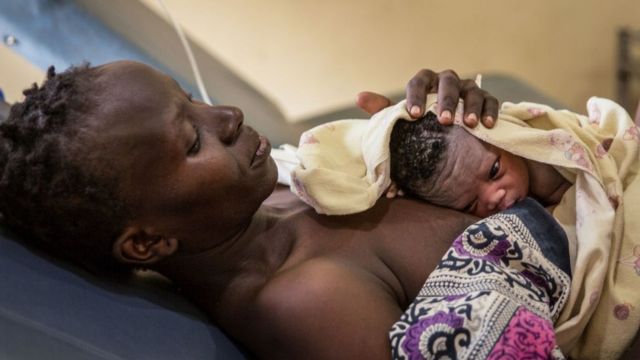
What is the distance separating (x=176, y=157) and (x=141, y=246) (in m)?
0.12

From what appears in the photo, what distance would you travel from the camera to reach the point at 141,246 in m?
0.97

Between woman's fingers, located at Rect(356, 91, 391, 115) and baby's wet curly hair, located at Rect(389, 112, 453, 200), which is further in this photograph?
woman's fingers, located at Rect(356, 91, 391, 115)

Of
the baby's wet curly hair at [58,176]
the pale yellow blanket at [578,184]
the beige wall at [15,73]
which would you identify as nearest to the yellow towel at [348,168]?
the pale yellow blanket at [578,184]

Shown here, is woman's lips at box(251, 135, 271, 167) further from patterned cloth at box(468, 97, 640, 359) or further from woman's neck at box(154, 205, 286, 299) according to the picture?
patterned cloth at box(468, 97, 640, 359)

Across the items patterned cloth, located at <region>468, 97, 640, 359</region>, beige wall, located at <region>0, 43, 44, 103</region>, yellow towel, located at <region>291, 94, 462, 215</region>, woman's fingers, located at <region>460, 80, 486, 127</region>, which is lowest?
patterned cloth, located at <region>468, 97, 640, 359</region>

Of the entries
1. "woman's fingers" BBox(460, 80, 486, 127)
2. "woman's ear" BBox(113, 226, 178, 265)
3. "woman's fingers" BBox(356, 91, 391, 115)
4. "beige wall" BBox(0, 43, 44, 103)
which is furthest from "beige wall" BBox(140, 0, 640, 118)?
"woman's ear" BBox(113, 226, 178, 265)

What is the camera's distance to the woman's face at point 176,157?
91 cm

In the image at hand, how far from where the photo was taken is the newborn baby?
1.06 m

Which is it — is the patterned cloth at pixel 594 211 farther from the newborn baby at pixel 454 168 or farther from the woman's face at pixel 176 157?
the woman's face at pixel 176 157

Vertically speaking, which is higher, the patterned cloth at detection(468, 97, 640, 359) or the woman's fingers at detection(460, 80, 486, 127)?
the woman's fingers at detection(460, 80, 486, 127)

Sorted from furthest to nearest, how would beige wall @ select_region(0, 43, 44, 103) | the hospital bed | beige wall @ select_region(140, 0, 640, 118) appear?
beige wall @ select_region(140, 0, 640, 118) → beige wall @ select_region(0, 43, 44, 103) → the hospital bed

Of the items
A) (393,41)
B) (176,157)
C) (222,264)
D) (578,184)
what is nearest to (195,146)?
(176,157)

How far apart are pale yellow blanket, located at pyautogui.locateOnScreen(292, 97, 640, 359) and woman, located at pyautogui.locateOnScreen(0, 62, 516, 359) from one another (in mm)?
43

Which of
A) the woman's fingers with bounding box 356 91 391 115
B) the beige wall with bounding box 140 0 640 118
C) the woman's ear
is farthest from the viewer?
the beige wall with bounding box 140 0 640 118
